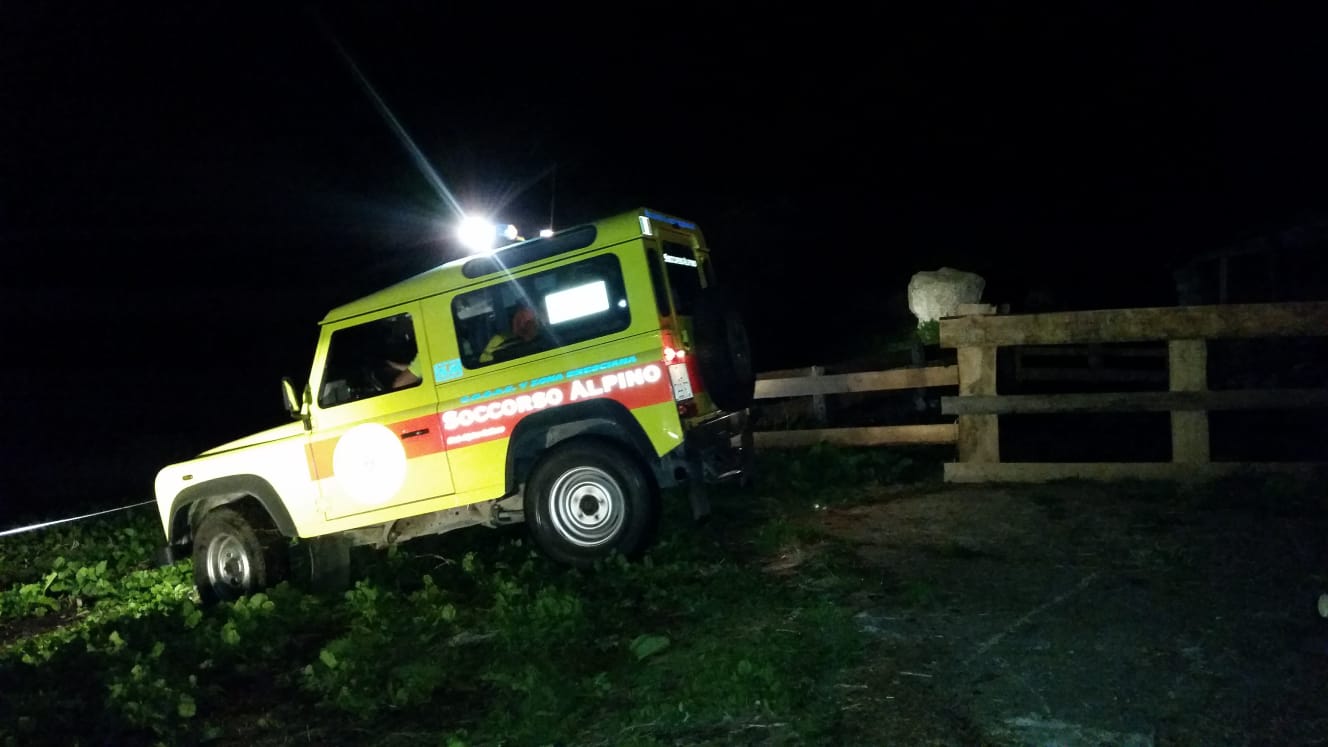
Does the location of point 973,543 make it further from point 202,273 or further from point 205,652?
point 202,273

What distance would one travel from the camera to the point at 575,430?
644cm

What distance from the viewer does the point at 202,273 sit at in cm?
3181

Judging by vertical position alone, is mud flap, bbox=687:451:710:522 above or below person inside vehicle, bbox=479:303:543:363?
below

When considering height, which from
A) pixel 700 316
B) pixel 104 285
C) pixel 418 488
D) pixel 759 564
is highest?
pixel 104 285

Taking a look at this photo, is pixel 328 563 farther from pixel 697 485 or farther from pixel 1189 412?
pixel 1189 412

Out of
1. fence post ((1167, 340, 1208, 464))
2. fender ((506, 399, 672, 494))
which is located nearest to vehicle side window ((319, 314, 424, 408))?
fender ((506, 399, 672, 494))

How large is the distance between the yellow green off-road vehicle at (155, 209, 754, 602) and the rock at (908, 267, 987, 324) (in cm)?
1317

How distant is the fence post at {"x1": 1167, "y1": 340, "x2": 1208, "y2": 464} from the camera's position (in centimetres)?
662

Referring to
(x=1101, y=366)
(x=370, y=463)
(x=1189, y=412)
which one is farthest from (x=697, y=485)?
(x=1101, y=366)

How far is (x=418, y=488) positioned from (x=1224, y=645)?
5.06 metres

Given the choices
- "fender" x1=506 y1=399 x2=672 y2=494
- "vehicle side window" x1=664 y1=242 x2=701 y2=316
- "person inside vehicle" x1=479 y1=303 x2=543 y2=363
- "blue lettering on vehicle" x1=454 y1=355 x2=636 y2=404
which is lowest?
"fender" x1=506 y1=399 x2=672 y2=494

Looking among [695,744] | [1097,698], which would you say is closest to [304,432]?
[695,744]

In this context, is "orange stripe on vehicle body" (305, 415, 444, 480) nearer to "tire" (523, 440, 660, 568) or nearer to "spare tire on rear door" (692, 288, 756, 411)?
"tire" (523, 440, 660, 568)

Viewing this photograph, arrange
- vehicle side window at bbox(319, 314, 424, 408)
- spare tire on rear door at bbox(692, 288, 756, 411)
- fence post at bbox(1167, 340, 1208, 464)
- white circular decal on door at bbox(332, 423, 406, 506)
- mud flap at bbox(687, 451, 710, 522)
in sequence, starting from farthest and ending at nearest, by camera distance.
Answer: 1. vehicle side window at bbox(319, 314, 424, 408)
2. white circular decal on door at bbox(332, 423, 406, 506)
3. fence post at bbox(1167, 340, 1208, 464)
4. spare tire on rear door at bbox(692, 288, 756, 411)
5. mud flap at bbox(687, 451, 710, 522)
